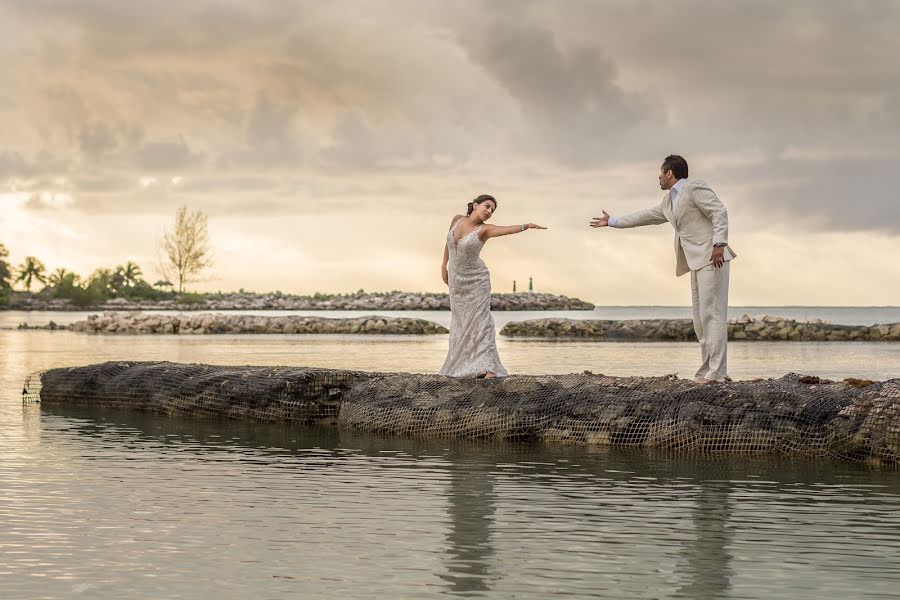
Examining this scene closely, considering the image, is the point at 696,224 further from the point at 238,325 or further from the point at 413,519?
the point at 238,325

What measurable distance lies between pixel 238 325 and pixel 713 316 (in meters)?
30.8

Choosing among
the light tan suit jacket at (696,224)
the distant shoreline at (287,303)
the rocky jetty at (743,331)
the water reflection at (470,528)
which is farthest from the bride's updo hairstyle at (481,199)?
the distant shoreline at (287,303)

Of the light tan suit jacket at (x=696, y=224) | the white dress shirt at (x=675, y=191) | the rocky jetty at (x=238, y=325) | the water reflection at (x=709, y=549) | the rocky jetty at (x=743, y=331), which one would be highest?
the white dress shirt at (x=675, y=191)

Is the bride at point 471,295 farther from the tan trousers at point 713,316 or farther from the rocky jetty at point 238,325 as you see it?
the rocky jetty at point 238,325

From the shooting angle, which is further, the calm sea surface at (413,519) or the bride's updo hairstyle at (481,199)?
the bride's updo hairstyle at (481,199)

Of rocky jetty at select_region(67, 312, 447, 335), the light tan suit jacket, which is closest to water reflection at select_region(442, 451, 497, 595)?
the light tan suit jacket

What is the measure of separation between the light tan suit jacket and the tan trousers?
138mm

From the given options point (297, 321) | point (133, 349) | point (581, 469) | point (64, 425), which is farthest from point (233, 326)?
point (581, 469)

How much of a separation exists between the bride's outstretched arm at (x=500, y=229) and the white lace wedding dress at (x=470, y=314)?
11 cm

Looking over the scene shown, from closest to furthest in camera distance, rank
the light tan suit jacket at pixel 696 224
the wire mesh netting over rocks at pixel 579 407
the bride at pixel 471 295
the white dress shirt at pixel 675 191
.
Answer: the wire mesh netting over rocks at pixel 579 407
the light tan suit jacket at pixel 696 224
the white dress shirt at pixel 675 191
the bride at pixel 471 295

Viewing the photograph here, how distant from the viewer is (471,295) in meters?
11.2

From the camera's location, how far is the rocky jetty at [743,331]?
108 ft

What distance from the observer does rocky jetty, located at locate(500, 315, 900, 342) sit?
3285cm

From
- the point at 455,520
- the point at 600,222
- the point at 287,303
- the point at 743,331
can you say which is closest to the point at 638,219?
the point at 600,222
